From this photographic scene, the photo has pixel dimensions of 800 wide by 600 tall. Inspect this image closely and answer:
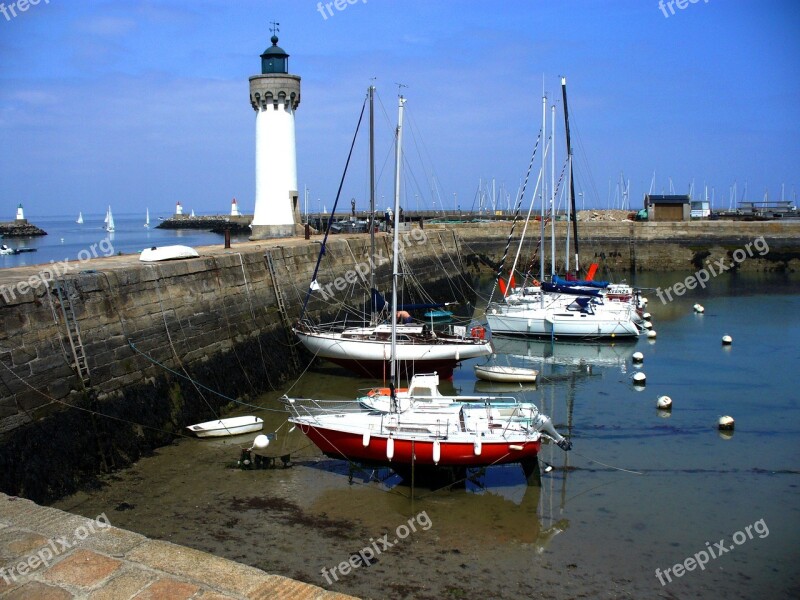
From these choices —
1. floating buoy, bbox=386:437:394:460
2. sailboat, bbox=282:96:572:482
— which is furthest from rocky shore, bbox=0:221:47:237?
floating buoy, bbox=386:437:394:460

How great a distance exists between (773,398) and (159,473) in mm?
13898

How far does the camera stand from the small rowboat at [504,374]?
61.9 ft

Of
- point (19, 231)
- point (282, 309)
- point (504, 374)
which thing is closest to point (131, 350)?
point (282, 309)

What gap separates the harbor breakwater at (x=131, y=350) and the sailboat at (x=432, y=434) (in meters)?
3.27

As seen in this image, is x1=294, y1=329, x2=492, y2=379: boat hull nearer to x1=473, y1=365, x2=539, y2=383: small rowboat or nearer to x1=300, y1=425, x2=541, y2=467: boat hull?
x1=473, y1=365, x2=539, y2=383: small rowboat

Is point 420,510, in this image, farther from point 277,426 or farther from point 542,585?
point 277,426

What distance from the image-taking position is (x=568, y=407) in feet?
54.5

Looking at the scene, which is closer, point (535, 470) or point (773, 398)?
point (535, 470)

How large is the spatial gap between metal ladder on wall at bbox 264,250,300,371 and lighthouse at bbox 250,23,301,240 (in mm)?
8618

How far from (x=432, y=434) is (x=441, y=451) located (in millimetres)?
318

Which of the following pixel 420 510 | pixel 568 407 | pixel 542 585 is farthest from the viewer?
pixel 568 407

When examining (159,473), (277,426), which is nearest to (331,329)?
(277,426)

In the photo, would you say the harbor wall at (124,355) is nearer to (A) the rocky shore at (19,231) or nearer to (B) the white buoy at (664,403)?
(B) the white buoy at (664,403)

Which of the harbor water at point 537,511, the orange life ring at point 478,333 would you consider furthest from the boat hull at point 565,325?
the harbor water at point 537,511
